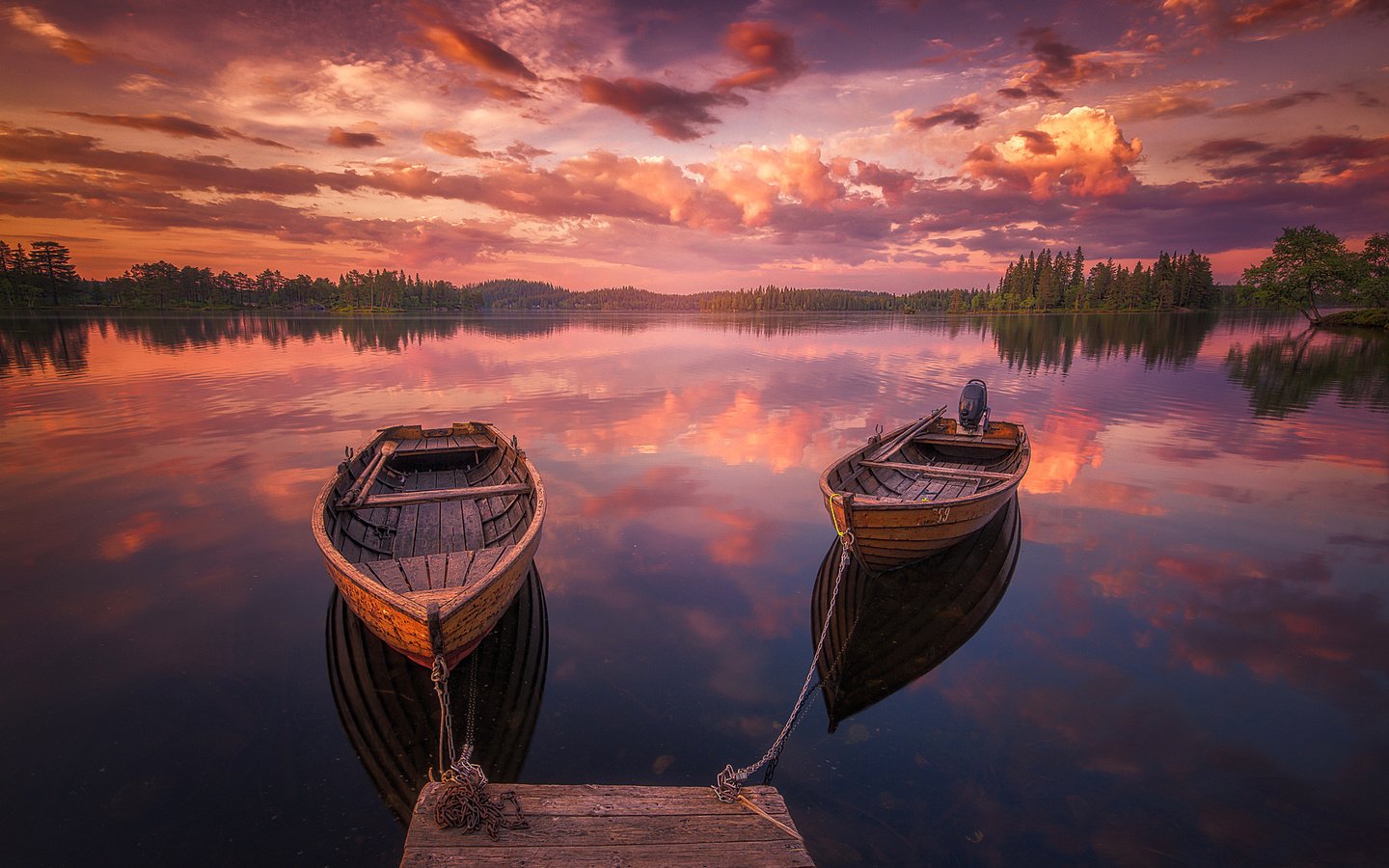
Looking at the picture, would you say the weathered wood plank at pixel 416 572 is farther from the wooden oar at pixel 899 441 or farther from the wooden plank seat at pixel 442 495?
the wooden oar at pixel 899 441

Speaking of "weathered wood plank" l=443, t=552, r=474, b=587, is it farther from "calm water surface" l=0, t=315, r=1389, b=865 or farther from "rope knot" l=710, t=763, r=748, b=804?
"rope knot" l=710, t=763, r=748, b=804

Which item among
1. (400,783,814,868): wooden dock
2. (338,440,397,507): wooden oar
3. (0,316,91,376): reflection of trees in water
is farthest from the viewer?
(0,316,91,376): reflection of trees in water

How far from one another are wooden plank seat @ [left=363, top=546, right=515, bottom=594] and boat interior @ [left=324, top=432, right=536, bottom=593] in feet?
0.05

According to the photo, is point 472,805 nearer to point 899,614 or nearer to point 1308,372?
point 899,614

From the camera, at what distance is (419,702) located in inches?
305

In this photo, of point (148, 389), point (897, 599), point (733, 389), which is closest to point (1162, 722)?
point (897, 599)

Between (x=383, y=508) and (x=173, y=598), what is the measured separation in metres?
3.87

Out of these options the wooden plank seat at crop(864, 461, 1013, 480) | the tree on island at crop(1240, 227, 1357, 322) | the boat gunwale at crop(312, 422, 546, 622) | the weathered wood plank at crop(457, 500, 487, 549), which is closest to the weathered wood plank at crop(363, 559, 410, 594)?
the boat gunwale at crop(312, 422, 546, 622)

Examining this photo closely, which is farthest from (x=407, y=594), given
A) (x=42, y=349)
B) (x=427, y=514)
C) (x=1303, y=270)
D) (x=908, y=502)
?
(x=1303, y=270)

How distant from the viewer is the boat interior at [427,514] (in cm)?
870

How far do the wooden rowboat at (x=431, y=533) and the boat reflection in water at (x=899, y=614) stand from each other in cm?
529

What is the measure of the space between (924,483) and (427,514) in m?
11.9

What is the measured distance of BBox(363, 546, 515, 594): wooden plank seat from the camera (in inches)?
320

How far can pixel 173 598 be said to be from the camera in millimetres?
10438
